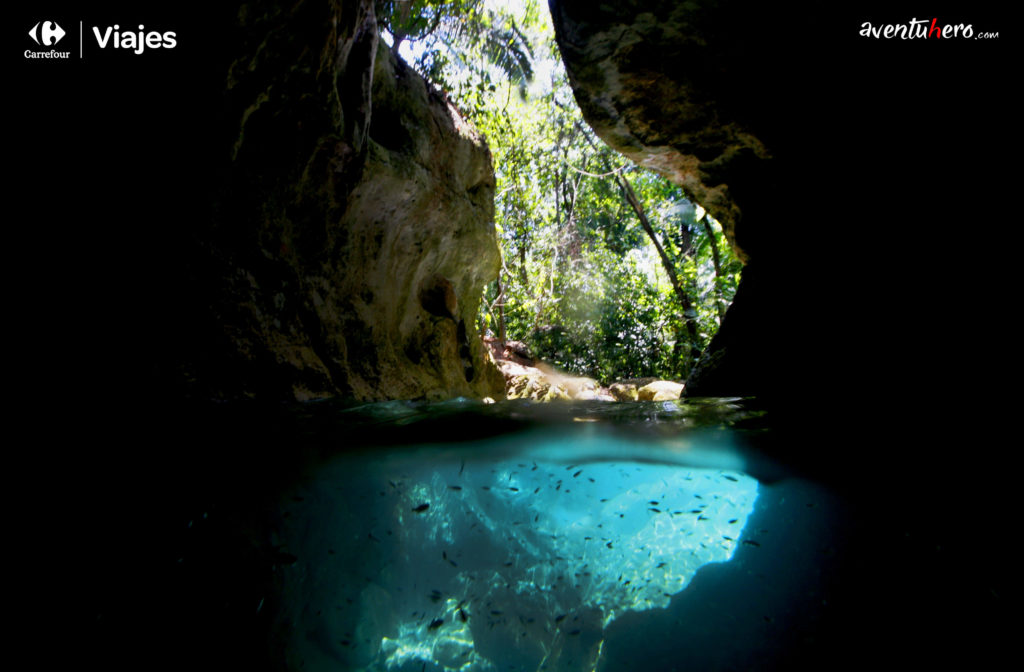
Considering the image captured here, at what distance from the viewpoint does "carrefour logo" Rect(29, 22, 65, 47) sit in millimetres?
2846

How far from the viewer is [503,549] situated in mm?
7305

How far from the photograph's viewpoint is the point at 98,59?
10.0ft

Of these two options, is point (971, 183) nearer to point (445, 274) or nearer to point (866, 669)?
point (866, 669)

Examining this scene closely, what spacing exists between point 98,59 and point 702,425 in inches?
283

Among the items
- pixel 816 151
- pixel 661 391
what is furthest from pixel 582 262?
pixel 816 151

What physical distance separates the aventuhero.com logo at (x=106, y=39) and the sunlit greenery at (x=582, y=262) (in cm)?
1046

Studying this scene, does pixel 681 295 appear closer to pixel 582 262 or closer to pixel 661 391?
pixel 582 262

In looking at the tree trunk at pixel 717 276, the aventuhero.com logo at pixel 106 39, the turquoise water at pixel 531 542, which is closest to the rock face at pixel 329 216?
the aventuhero.com logo at pixel 106 39

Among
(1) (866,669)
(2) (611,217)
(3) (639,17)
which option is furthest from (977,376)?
(2) (611,217)

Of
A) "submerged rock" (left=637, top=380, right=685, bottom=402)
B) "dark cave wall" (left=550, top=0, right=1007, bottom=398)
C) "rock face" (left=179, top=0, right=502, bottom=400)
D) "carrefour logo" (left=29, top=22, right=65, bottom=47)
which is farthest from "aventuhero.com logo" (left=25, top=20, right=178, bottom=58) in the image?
"submerged rock" (left=637, top=380, right=685, bottom=402)

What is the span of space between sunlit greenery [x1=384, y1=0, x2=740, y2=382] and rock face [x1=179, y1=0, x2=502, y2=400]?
674cm

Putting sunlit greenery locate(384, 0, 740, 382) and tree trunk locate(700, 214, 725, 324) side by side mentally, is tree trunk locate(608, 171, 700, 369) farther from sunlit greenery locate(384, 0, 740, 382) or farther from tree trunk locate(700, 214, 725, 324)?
tree trunk locate(700, 214, 725, 324)

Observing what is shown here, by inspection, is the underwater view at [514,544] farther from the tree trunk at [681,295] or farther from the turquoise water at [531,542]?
the tree trunk at [681,295]

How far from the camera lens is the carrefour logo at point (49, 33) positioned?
2.85m
